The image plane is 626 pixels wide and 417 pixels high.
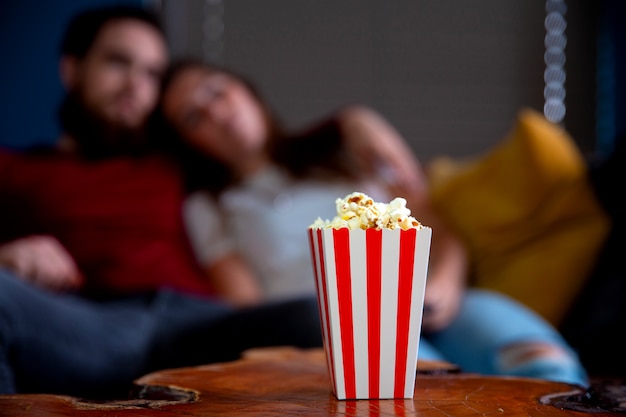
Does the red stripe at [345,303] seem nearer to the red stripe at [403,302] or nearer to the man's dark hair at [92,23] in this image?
the red stripe at [403,302]

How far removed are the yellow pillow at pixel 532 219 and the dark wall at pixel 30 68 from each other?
131 centimetres

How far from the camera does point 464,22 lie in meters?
2.61

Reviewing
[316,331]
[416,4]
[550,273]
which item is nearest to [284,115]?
[416,4]

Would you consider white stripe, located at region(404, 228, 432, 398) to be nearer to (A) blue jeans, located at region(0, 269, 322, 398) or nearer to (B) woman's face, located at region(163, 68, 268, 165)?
(A) blue jeans, located at region(0, 269, 322, 398)

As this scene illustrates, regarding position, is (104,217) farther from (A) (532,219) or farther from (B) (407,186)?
(A) (532,219)

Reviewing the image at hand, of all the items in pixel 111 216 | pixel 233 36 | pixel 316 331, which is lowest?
pixel 316 331

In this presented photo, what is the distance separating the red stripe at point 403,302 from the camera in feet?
2.29

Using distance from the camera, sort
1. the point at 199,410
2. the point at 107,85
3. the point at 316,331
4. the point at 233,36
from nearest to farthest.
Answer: the point at 199,410 < the point at 316,331 < the point at 107,85 < the point at 233,36

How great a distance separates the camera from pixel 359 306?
71 centimetres

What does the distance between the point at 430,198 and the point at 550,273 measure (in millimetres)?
392

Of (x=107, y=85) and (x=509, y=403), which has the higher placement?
(x=107, y=85)

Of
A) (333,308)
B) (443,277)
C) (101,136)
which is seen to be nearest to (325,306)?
(333,308)

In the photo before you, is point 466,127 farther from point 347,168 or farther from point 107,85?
point 107,85

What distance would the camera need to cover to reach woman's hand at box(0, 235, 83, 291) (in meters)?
1.42
